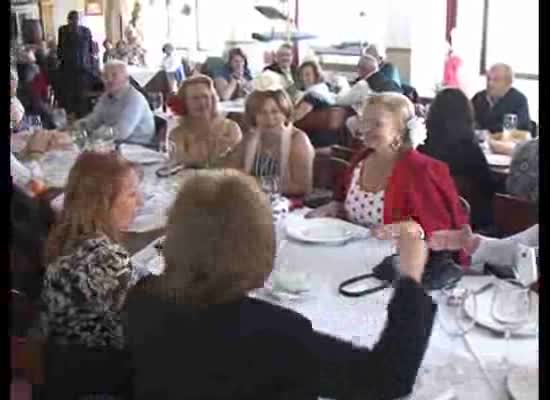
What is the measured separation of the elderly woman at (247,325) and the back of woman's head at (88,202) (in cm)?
55

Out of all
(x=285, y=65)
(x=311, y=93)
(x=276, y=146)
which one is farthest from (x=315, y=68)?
(x=276, y=146)

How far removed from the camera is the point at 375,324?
1.69 meters

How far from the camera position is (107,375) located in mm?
1618

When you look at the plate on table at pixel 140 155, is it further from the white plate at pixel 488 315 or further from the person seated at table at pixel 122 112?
the white plate at pixel 488 315

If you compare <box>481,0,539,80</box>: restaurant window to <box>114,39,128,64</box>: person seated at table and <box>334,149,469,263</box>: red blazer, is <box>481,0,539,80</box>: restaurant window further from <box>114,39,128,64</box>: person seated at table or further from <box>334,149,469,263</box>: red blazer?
<box>334,149,469,263</box>: red blazer

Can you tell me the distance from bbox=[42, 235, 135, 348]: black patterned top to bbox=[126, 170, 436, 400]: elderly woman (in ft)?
1.47

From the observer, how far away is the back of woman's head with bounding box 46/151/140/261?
178cm

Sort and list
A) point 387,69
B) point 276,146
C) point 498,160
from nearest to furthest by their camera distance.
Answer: point 276,146
point 498,160
point 387,69

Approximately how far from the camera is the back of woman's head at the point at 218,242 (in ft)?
4.06

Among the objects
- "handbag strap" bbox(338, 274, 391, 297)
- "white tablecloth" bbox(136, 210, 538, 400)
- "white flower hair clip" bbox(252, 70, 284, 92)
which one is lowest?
"white tablecloth" bbox(136, 210, 538, 400)

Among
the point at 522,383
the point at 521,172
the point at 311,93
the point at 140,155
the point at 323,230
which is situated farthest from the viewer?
the point at 311,93

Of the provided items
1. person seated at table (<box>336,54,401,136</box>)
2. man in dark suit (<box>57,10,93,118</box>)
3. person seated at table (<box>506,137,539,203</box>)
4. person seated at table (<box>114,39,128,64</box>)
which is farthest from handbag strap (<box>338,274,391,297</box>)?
person seated at table (<box>114,39,128,64</box>)

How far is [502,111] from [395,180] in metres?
2.31

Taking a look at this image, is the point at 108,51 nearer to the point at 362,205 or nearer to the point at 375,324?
the point at 362,205
